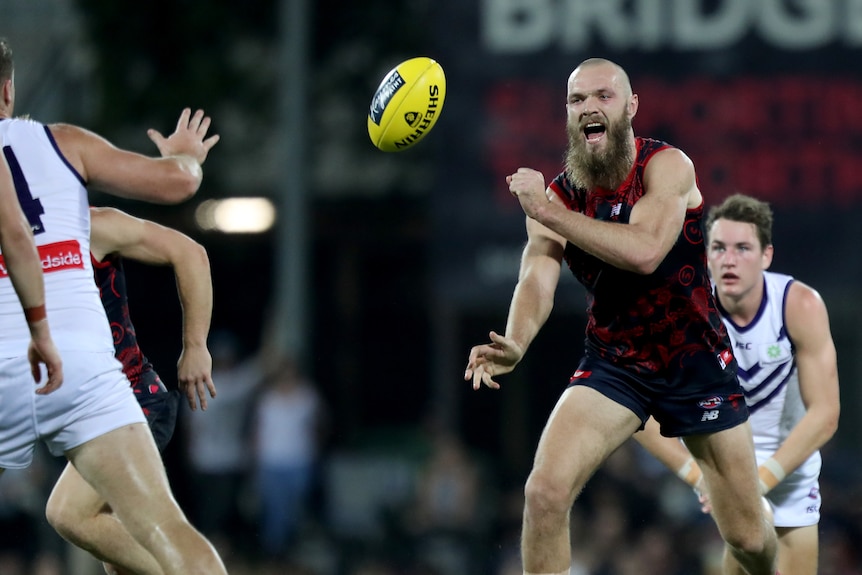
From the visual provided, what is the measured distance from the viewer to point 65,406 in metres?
4.79

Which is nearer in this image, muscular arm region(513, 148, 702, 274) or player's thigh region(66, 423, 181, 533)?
player's thigh region(66, 423, 181, 533)

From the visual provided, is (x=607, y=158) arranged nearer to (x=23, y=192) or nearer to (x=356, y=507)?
(x=23, y=192)

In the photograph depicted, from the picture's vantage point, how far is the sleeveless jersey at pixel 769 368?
245 inches

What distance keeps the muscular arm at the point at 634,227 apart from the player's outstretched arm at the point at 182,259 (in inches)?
57.3

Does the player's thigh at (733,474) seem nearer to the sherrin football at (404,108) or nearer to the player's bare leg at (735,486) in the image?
the player's bare leg at (735,486)

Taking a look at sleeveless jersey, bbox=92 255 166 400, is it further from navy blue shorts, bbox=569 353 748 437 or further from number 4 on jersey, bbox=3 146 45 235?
navy blue shorts, bbox=569 353 748 437

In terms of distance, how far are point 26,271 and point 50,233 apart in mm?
358

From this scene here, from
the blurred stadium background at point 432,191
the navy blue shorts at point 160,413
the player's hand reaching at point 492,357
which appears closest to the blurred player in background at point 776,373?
the player's hand reaching at point 492,357

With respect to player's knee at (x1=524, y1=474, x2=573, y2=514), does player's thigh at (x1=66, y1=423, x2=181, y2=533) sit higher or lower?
higher

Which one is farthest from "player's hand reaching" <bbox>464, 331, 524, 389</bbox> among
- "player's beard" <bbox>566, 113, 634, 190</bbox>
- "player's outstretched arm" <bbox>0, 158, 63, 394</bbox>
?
"player's outstretched arm" <bbox>0, 158, 63, 394</bbox>

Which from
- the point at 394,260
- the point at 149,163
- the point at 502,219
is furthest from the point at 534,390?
the point at 149,163

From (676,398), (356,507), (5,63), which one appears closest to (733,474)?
(676,398)

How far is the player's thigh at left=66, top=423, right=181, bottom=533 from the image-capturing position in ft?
15.7

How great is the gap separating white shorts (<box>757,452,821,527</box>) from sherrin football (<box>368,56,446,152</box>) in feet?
7.48
